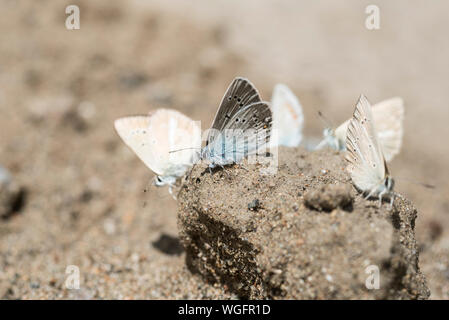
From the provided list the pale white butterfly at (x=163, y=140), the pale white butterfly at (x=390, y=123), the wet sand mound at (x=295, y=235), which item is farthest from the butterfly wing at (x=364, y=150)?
the pale white butterfly at (x=163, y=140)

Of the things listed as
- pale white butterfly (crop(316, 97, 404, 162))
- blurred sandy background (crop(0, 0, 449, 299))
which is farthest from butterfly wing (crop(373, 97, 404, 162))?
blurred sandy background (crop(0, 0, 449, 299))

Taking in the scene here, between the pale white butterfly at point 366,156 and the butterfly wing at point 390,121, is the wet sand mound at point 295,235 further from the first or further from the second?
the butterfly wing at point 390,121

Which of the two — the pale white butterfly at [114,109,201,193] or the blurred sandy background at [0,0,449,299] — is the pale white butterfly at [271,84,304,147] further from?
the blurred sandy background at [0,0,449,299]

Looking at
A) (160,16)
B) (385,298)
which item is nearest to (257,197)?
(385,298)

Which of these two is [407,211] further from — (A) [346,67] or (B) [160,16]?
(B) [160,16]

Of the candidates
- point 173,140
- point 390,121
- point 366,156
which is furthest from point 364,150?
point 173,140

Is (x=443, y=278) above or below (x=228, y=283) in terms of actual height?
below

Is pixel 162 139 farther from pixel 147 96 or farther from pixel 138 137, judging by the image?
pixel 147 96

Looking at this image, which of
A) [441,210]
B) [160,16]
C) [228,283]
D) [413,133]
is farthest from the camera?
[160,16]
